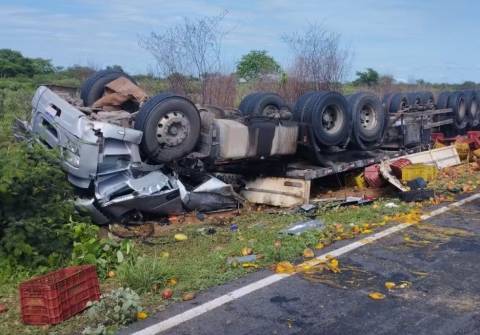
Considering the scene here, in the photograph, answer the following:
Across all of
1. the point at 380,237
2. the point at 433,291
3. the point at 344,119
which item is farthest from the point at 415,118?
the point at 433,291

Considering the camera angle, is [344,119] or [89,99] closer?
[89,99]

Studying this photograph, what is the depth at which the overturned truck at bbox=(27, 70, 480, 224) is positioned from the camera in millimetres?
7047

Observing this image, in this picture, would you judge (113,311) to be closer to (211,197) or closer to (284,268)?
(284,268)

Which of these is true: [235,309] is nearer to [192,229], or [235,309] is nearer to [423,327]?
[423,327]

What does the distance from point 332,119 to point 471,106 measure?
6.97 meters

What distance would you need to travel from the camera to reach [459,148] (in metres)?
12.4

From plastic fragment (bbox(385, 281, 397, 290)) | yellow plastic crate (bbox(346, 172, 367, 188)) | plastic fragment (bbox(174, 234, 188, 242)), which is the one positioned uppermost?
yellow plastic crate (bbox(346, 172, 367, 188))

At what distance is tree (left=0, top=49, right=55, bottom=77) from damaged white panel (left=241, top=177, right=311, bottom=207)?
968 inches

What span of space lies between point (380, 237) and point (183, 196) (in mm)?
2890

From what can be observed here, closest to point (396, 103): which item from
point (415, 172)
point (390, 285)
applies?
point (415, 172)

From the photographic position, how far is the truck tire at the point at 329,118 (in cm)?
896

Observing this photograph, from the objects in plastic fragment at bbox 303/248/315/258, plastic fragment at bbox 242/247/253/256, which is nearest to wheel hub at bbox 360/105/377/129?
plastic fragment at bbox 303/248/315/258

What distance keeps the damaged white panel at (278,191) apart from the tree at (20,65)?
80.6 feet

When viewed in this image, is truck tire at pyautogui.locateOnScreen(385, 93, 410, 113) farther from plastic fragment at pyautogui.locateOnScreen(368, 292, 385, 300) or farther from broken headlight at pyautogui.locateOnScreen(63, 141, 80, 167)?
plastic fragment at pyautogui.locateOnScreen(368, 292, 385, 300)
